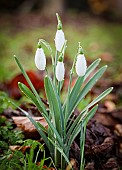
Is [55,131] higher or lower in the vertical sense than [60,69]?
lower

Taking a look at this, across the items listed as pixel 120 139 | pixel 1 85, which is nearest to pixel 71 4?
pixel 1 85

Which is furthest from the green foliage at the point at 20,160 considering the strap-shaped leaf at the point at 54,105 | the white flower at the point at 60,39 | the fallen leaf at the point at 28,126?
the white flower at the point at 60,39

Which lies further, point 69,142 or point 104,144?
point 104,144

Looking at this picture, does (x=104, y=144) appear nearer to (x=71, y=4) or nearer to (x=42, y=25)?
(x=42, y=25)

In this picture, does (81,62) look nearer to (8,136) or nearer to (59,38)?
(59,38)

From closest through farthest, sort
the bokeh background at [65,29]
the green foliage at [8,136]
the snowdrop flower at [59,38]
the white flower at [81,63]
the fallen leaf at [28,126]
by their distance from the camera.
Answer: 1. the white flower at [81,63]
2. the snowdrop flower at [59,38]
3. the green foliage at [8,136]
4. the fallen leaf at [28,126]
5. the bokeh background at [65,29]

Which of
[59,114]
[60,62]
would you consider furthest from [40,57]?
[59,114]

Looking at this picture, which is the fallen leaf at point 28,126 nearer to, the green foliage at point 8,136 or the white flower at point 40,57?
the green foliage at point 8,136
